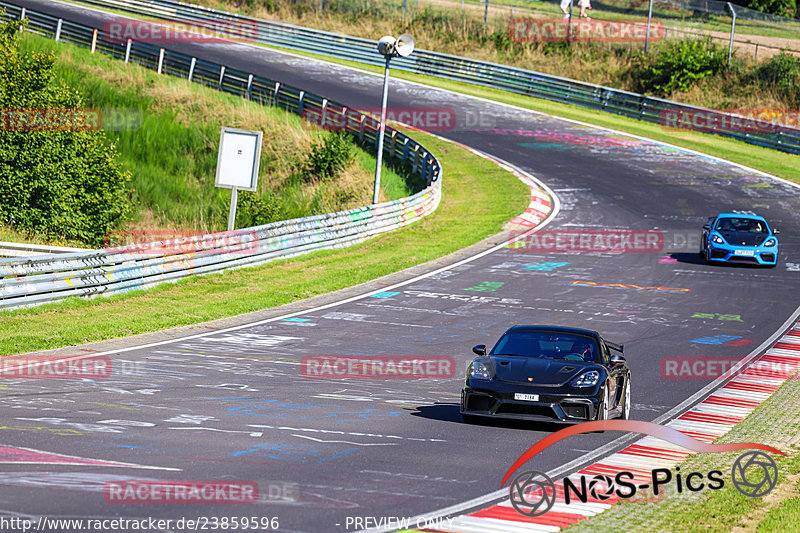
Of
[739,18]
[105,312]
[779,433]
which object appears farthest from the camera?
[739,18]

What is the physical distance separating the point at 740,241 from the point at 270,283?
1302cm

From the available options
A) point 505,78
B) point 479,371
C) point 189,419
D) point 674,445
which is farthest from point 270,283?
point 505,78

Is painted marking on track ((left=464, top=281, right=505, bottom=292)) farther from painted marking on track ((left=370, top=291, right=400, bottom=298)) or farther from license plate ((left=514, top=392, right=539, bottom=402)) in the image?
license plate ((left=514, top=392, right=539, bottom=402))

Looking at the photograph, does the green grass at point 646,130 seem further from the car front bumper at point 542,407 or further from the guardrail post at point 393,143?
the car front bumper at point 542,407

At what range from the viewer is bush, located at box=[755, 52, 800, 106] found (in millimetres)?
53750

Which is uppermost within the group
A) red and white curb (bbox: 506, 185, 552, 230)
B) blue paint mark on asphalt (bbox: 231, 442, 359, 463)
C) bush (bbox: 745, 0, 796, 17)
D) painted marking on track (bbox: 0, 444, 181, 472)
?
bush (bbox: 745, 0, 796, 17)

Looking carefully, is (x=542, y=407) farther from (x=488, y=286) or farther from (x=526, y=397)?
(x=488, y=286)

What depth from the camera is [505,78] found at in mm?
57875

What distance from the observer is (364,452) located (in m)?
9.80

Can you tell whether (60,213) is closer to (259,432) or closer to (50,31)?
(259,432)

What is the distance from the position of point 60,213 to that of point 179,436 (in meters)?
23.5

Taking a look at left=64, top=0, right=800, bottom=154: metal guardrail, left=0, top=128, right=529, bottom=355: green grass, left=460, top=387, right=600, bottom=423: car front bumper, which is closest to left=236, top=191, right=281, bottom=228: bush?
left=0, top=128, right=529, bottom=355: green grass

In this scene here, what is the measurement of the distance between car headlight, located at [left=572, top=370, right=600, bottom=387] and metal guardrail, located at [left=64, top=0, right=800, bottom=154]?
128ft

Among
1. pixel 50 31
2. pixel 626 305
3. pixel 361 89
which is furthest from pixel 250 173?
pixel 50 31
